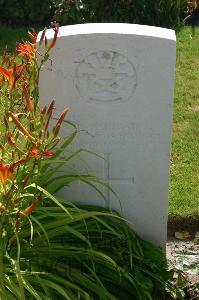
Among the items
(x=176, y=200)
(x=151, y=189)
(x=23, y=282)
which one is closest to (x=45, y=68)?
(x=151, y=189)

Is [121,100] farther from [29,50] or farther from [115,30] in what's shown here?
[29,50]

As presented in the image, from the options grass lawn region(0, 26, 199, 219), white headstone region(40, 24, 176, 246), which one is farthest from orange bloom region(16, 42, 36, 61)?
grass lawn region(0, 26, 199, 219)

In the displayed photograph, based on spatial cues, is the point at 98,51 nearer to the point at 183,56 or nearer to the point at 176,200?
the point at 176,200

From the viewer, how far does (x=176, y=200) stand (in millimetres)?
4035

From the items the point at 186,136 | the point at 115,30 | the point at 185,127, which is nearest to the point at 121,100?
the point at 115,30

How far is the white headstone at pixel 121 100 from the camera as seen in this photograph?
9.87 feet

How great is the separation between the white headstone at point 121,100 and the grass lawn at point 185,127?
661 millimetres

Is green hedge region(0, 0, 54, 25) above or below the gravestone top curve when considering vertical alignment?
above

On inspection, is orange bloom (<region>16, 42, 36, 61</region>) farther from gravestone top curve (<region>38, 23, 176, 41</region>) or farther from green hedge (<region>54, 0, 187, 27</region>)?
green hedge (<region>54, 0, 187, 27</region>)

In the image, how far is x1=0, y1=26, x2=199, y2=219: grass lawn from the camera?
4.05 metres

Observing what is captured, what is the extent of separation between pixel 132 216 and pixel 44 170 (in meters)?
0.60

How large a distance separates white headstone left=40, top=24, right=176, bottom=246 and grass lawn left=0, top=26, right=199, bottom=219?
0.66 meters

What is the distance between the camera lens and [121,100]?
3125 mm

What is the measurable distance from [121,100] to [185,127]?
1.84 m
